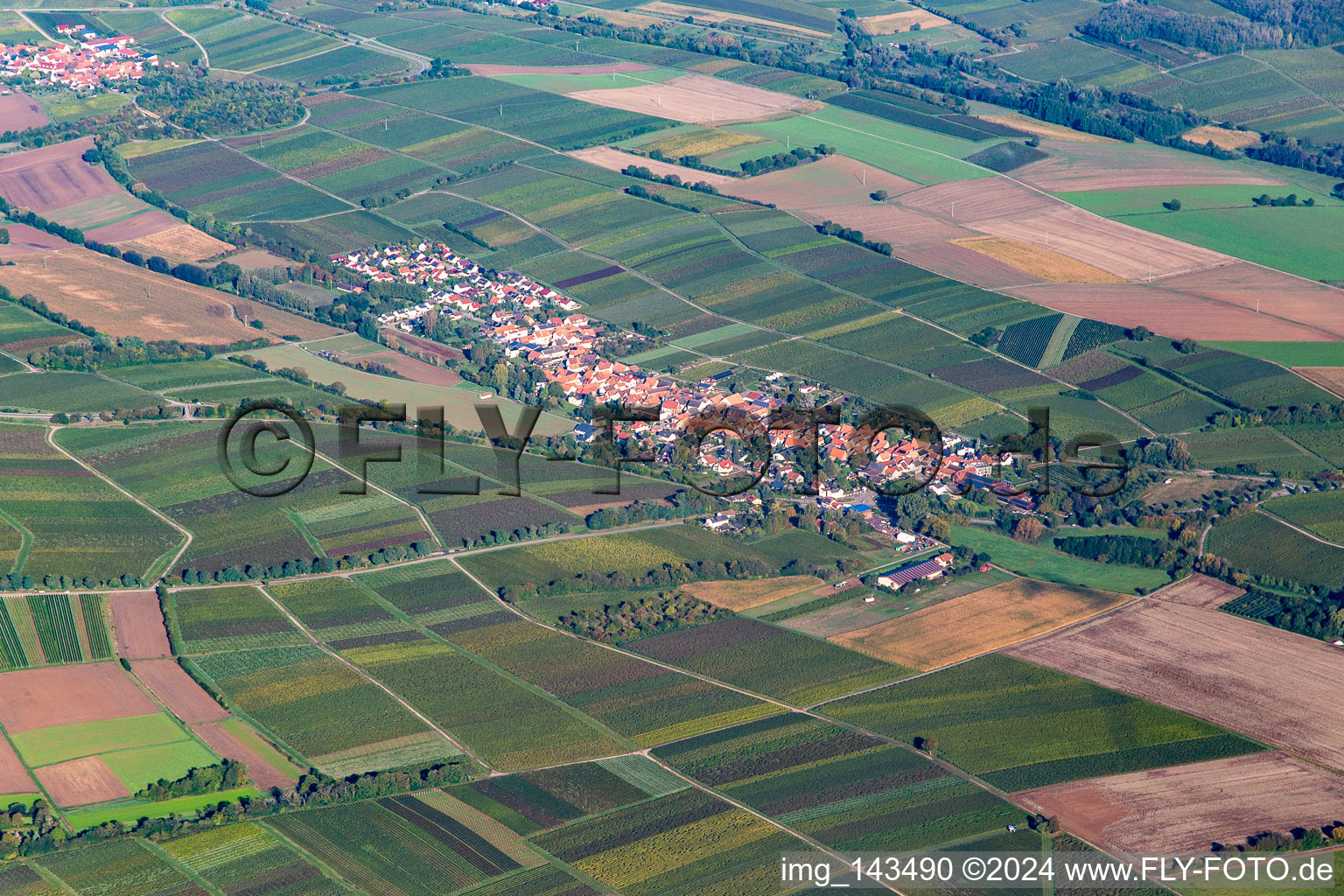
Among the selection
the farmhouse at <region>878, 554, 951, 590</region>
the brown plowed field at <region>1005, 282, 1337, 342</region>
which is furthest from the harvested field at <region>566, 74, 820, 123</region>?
the farmhouse at <region>878, 554, 951, 590</region>

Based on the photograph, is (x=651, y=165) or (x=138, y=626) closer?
(x=138, y=626)

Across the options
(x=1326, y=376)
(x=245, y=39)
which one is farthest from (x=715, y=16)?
(x=1326, y=376)

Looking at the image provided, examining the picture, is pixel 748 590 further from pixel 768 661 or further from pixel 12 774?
pixel 12 774

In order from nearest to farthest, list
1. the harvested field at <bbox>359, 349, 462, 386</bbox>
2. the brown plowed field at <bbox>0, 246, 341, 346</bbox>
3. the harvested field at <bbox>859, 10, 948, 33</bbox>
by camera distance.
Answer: the harvested field at <bbox>359, 349, 462, 386</bbox> < the brown plowed field at <bbox>0, 246, 341, 346</bbox> < the harvested field at <bbox>859, 10, 948, 33</bbox>

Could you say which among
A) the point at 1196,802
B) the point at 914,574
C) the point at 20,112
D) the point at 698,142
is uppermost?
the point at 698,142

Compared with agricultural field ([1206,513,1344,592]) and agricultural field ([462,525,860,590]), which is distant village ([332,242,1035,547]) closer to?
agricultural field ([462,525,860,590])

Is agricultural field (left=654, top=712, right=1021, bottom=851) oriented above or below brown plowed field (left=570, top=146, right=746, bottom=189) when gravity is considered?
below

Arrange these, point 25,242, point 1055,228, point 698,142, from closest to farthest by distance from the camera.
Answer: point 1055,228 → point 25,242 → point 698,142
